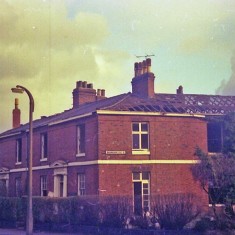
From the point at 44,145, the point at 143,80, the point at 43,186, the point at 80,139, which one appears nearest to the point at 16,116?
the point at 44,145

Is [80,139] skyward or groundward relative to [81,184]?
skyward

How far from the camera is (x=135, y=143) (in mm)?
33438

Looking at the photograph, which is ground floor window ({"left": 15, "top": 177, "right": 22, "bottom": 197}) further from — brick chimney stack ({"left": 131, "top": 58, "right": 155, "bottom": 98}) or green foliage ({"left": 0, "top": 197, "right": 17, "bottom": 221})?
brick chimney stack ({"left": 131, "top": 58, "right": 155, "bottom": 98})

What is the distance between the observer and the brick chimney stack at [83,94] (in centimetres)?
4328

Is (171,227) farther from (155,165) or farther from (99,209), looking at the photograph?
(155,165)

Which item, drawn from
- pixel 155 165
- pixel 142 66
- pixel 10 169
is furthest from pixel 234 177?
pixel 10 169

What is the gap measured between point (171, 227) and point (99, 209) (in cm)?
436

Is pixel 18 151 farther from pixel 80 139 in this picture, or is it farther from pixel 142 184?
pixel 142 184

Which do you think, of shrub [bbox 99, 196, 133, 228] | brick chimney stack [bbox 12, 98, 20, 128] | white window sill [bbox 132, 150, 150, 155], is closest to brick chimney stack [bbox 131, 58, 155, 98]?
white window sill [bbox 132, 150, 150, 155]

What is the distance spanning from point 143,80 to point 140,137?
15.8ft

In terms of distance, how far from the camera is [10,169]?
4541 centimetres

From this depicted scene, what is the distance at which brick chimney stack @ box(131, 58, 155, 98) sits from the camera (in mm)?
36156

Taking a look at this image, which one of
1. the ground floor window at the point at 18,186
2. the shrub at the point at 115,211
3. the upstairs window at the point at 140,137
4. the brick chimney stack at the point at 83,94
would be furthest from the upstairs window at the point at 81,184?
the brick chimney stack at the point at 83,94

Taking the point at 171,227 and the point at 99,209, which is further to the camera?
the point at 99,209
